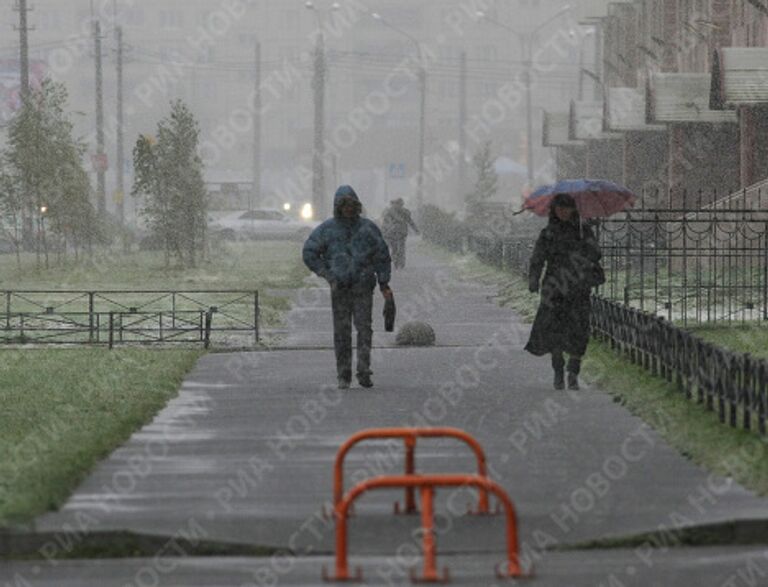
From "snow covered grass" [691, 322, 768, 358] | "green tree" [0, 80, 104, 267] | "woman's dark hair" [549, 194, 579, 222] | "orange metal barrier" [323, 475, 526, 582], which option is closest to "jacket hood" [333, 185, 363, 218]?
"woman's dark hair" [549, 194, 579, 222]

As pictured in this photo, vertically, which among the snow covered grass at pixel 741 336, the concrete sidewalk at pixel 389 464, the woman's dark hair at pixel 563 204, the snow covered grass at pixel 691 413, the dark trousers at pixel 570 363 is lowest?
the concrete sidewalk at pixel 389 464

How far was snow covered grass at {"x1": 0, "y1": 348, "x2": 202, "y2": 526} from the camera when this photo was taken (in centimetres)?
1323

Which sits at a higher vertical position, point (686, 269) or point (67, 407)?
point (686, 269)

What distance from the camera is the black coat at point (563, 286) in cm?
1966

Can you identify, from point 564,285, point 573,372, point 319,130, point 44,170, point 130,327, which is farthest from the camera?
point 319,130

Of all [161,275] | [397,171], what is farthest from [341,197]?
[397,171]

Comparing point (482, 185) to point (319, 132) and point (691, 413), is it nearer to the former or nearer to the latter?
point (319, 132)

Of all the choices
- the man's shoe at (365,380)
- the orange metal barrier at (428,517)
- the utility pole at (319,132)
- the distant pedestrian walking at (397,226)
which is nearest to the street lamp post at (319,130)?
the utility pole at (319,132)

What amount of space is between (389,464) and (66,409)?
4437 mm

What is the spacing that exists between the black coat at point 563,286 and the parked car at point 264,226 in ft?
242

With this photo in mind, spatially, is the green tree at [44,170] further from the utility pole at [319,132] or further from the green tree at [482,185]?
the utility pole at [319,132]

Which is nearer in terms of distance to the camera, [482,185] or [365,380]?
[365,380]

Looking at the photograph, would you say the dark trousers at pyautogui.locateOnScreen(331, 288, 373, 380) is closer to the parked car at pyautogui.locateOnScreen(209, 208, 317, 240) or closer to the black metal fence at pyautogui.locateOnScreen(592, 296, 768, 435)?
the black metal fence at pyautogui.locateOnScreen(592, 296, 768, 435)

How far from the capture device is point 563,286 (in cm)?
1966
